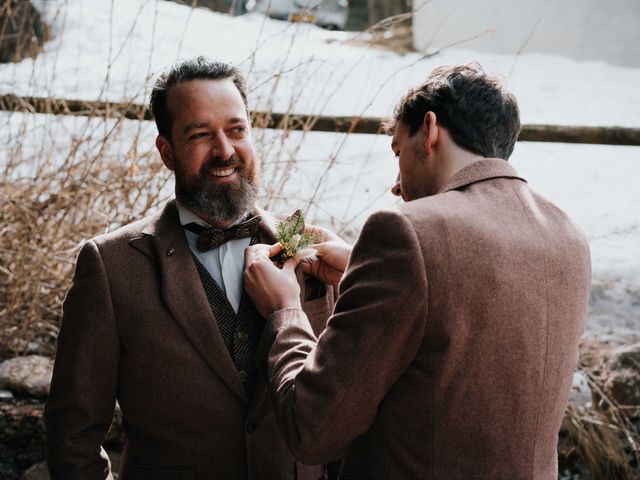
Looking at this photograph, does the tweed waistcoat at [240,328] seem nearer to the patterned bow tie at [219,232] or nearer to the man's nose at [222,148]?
the patterned bow tie at [219,232]

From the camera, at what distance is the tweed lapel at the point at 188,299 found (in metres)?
2.33

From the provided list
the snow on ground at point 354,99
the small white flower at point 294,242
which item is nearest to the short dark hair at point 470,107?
the small white flower at point 294,242

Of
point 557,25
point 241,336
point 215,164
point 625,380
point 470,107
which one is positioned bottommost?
point 625,380

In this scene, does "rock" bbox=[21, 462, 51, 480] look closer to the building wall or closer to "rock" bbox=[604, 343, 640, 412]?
"rock" bbox=[604, 343, 640, 412]

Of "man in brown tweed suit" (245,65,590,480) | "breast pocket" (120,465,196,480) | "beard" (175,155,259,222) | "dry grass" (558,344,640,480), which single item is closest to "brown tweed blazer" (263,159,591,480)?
"man in brown tweed suit" (245,65,590,480)

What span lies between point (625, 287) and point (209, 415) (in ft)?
12.7

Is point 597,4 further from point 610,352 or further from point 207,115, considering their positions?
point 207,115

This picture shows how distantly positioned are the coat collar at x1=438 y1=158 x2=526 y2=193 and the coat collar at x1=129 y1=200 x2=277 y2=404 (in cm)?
76

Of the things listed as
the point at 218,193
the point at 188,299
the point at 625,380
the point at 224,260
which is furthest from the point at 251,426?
the point at 625,380

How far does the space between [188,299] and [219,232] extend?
0.23m

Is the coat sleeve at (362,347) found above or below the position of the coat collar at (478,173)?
below

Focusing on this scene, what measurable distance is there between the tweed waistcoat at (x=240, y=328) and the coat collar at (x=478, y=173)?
721 mm

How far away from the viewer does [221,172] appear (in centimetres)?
253

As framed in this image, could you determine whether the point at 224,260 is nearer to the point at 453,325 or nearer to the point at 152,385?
the point at 152,385
